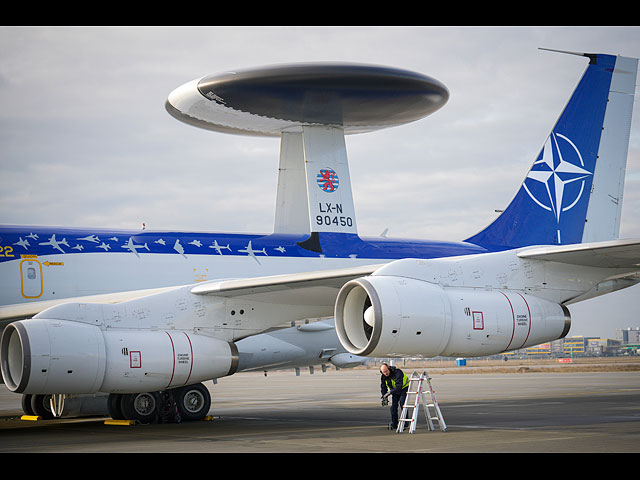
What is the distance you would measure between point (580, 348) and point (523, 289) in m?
126

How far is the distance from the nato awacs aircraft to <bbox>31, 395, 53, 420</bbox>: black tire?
3341 millimetres

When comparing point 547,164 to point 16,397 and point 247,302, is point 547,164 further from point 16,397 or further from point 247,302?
point 16,397

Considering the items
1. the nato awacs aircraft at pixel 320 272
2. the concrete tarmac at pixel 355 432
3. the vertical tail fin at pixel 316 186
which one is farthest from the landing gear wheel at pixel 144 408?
the vertical tail fin at pixel 316 186

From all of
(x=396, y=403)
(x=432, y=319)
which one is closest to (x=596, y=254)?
(x=432, y=319)

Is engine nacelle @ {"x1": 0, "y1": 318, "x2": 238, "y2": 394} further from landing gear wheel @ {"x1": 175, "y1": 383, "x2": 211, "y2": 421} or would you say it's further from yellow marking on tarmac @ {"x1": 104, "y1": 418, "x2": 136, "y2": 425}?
yellow marking on tarmac @ {"x1": 104, "y1": 418, "x2": 136, "y2": 425}

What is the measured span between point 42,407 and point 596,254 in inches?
481

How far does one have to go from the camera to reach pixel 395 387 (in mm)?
13438

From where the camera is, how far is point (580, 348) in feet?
436

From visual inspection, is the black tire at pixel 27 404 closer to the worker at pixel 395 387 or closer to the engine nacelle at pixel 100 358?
the engine nacelle at pixel 100 358

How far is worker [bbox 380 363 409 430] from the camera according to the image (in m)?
13.4

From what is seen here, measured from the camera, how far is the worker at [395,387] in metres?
13.4

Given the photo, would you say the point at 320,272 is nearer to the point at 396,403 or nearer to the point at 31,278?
the point at 396,403

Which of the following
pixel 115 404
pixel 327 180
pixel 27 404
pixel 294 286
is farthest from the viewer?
pixel 327 180

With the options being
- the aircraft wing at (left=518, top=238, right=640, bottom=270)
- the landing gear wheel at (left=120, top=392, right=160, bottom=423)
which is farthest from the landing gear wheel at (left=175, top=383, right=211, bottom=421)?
the aircraft wing at (left=518, top=238, right=640, bottom=270)
